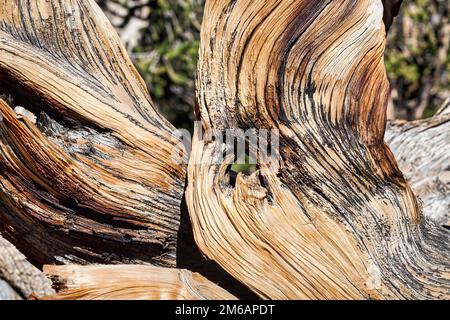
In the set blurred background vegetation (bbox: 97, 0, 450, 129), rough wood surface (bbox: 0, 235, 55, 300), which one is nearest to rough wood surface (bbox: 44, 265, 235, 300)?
rough wood surface (bbox: 0, 235, 55, 300)

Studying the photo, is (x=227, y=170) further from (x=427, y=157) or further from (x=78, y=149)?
(x=427, y=157)

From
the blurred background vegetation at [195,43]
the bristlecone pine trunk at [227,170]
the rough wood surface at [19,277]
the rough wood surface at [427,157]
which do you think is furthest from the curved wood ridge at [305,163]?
the blurred background vegetation at [195,43]

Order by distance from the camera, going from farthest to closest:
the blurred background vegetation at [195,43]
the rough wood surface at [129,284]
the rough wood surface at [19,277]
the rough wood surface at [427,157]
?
the blurred background vegetation at [195,43] → the rough wood surface at [19,277] → the rough wood surface at [427,157] → the rough wood surface at [129,284]

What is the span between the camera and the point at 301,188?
1.56m

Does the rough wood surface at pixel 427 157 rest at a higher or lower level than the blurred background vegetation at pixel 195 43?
lower

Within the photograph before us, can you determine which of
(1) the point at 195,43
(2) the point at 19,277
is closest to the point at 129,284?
(2) the point at 19,277

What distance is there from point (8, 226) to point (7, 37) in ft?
1.63

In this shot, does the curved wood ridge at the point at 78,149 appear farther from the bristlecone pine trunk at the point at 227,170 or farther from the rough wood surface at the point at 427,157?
the rough wood surface at the point at 427,157

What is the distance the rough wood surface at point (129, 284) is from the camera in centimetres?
152

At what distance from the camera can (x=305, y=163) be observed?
1.55m

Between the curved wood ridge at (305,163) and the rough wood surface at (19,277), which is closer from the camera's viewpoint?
the curved wood ridge at (305,163)

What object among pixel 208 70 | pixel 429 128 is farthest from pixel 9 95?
pixel 429 128

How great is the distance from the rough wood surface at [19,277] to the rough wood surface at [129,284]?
649mm

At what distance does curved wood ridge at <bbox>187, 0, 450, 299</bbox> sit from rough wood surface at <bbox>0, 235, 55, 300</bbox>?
93 cm
